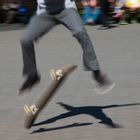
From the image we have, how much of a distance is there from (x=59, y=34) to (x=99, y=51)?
12.9ft

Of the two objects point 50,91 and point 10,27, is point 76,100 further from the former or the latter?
point 10,27

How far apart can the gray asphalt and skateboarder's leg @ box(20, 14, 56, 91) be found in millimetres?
571

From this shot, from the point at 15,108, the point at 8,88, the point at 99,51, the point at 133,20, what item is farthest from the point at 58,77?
the point at 133,20

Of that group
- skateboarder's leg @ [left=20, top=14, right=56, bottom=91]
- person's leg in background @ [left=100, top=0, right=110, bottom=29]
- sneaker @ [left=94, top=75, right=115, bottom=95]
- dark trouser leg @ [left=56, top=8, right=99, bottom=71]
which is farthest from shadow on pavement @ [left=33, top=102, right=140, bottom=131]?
person's leg in background @ [left=100, top=0, right=110, bottom=29]

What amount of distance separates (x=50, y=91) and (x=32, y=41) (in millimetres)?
591

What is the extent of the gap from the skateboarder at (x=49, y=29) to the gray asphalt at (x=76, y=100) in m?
0.53

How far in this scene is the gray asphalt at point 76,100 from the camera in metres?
6.00

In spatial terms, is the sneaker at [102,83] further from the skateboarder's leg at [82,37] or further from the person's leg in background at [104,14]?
the person's leg in background at [104,14]

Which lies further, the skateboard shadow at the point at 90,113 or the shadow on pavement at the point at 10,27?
the shadow on pavement at the point at 10,27

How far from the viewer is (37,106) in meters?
6.04

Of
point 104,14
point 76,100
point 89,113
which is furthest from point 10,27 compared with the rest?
point 89,113

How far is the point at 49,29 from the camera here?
616 centimetres

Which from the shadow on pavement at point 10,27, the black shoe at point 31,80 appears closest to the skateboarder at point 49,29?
the black shoe at point 31,80

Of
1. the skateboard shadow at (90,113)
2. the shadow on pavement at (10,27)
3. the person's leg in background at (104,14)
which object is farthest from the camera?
the shadow on pavement at (10,27)
